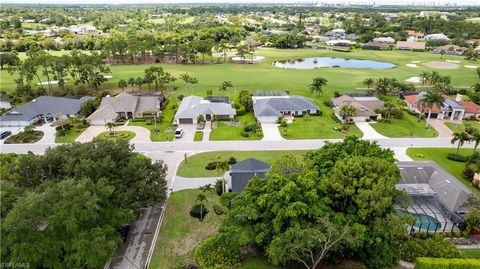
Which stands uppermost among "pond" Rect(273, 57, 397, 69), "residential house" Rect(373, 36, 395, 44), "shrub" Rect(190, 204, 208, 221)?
"residential house" Rect(373, 36, 395, 44)

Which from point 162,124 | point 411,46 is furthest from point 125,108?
point 411,46

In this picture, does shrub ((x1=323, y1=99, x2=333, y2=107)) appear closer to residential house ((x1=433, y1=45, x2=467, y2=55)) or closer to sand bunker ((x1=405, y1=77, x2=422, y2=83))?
sand bunker ((x1=405, y1=77, x2=422, y2=83))

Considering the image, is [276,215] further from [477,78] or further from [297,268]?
[477,78]

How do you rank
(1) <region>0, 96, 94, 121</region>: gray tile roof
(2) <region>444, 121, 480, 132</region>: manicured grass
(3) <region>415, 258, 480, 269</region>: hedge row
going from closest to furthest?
1. (3) <region>415, 258, 480, 269</region>: hedge row
2. (2) <region>444, 121, 480, 132</region>: manicured grass
3. (1) <region>0, 96, 94, 121</region>: gray tile roof

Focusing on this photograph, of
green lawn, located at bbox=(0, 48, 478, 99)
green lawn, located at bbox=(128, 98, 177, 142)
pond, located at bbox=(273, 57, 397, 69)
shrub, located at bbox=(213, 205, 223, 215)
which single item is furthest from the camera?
pond, located at bbox=(273, 57, 397, 69)

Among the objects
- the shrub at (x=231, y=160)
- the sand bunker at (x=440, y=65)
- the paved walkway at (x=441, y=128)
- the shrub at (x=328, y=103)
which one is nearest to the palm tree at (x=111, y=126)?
the shrub at (x=231, y=160)

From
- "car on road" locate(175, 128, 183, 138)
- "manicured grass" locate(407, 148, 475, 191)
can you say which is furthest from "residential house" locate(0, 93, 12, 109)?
"manicured grass" locate(407, 148, 475, 191)

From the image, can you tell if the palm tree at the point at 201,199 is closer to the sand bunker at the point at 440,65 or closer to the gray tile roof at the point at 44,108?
the gray tile roof at the point at 44,108
